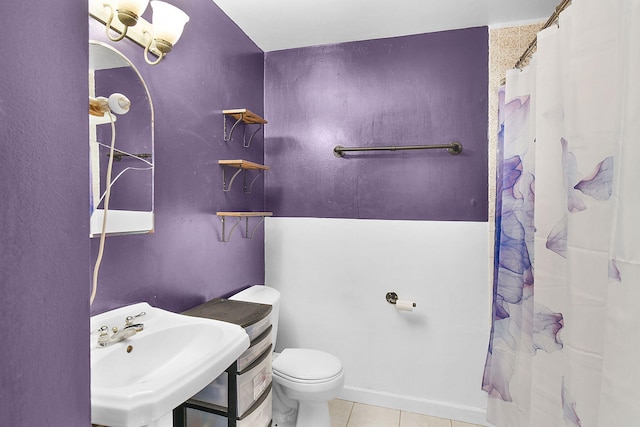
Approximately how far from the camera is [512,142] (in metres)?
1.62

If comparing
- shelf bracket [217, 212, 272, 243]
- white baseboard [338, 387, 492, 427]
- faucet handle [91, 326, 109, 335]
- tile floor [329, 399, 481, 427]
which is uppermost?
shelf bracket [217, 212, 272, 243]

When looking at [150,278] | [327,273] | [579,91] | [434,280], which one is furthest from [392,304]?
[579,91]

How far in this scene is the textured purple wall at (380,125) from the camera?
2.14 meters

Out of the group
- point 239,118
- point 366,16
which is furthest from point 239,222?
point 366,16

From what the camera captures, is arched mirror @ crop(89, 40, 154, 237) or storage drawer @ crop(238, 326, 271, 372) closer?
arched mirror @ crop(89, 40, 154, 237)

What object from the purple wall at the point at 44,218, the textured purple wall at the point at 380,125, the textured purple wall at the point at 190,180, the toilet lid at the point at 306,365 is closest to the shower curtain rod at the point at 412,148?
the textured purple wall at the point at 380,125

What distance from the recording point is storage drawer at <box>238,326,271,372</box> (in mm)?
1453

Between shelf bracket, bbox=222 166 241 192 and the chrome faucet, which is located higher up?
shelf bracket, bbox=222 166 241 192

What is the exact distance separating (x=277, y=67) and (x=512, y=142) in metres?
1.67

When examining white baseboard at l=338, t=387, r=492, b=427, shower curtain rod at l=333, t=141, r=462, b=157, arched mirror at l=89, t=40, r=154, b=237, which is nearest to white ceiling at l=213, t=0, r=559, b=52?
shower curtain rod at l=333, t=141, r=462, b=157

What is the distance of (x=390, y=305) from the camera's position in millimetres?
2275

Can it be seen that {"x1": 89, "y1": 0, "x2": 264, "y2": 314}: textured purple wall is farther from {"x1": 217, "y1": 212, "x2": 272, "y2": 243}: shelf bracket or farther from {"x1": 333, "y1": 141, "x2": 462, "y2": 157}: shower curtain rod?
{"x1": 333, "y1": 141, "x2": 462, "y2": 157}: shower curtain rod

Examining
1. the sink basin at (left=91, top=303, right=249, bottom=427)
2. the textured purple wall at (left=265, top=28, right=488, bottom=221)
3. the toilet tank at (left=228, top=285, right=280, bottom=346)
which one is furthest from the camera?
the textured purple wall at (left=265, top=28, right=488, bottom=221)

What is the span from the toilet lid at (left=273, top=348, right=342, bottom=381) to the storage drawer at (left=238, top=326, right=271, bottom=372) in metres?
0.29
